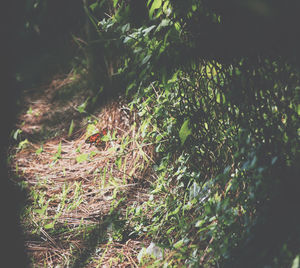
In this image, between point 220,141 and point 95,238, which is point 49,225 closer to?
point 95,238

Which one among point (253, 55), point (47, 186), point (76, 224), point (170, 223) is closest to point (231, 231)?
point (170, 223)

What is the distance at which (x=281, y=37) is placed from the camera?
114 centimetres

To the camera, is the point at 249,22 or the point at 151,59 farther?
the point at 151,59

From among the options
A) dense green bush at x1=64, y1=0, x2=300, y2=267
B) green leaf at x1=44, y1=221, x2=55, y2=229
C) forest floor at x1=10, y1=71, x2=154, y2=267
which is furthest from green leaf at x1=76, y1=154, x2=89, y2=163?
dense green bush at x1=64, y1=0, x2=300, y2=267

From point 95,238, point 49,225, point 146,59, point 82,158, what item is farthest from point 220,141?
point 82,158

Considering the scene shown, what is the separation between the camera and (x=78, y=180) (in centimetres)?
270

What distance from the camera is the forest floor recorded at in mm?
2129

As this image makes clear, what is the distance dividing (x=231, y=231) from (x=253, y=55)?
0.74 m

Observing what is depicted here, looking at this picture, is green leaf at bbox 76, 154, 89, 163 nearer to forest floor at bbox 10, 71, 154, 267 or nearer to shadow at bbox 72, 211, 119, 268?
forest floor at bbox 10, 71, 154, 267

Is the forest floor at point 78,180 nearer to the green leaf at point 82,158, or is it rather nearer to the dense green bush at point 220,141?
the green leaf at point 82,158

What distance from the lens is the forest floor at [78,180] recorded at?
6.98 ft

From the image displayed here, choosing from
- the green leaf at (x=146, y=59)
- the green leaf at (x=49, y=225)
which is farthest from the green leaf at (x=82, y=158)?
the green leaf at (x=146, y=59)

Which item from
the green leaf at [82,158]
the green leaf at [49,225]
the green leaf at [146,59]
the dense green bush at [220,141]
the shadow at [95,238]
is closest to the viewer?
the dense green bush at [220,141]

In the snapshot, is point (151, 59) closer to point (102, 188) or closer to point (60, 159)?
point (102, 188)
